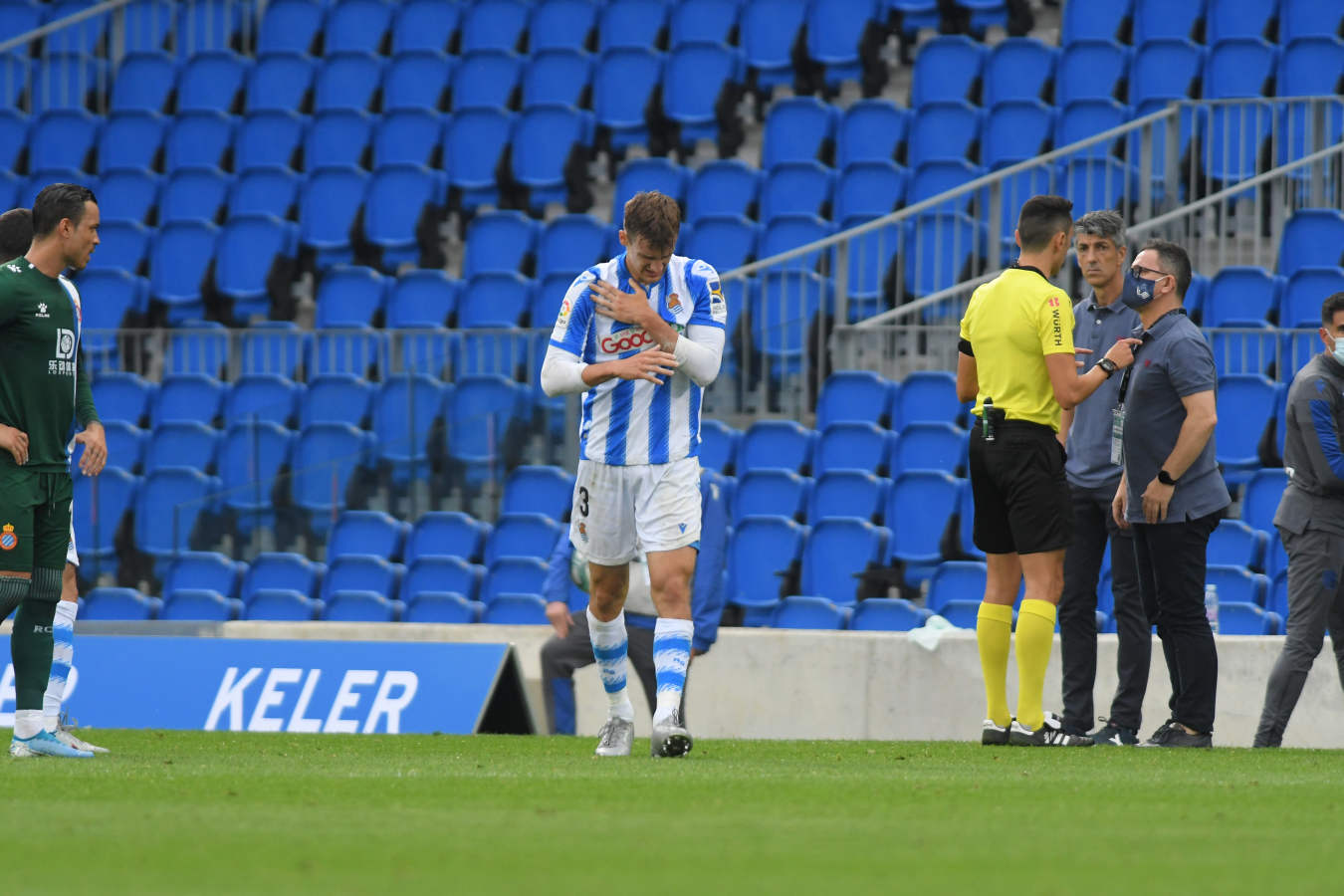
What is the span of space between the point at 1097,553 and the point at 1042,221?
151 cm

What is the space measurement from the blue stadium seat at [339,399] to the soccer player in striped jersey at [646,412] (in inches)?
278

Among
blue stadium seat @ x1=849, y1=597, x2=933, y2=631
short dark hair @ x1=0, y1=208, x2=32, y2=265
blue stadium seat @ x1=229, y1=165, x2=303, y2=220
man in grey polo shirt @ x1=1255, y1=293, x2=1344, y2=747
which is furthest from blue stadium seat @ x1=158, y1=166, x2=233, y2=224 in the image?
man in grey polo shirt @ x1=1255, y1=293, x2=1344, y2=747

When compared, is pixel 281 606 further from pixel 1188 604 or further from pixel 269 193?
pixel 1188 604

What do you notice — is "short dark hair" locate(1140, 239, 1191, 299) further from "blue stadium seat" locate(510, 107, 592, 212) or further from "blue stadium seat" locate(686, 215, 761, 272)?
"blue stadium seat" locate(510, 107, 592, 212)

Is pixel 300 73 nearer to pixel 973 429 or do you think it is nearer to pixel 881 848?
pixel 973 429

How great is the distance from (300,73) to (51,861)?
14.4 meters

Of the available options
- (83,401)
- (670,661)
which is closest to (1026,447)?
(670,661)

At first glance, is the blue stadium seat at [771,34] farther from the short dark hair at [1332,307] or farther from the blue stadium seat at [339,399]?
the short dark hair at [1332,307]

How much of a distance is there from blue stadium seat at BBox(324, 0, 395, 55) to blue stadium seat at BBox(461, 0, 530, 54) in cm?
95

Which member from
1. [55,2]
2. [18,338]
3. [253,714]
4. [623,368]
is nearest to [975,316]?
[623,368]

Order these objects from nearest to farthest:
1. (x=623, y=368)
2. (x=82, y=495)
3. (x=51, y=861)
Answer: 1. (x=51, y=861)
2. (x=623, y=368)
3. (x=82, y=495)

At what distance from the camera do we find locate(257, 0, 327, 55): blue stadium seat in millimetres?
18031

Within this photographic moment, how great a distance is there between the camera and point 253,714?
936 centimetres

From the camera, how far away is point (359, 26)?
17828 millimetres
